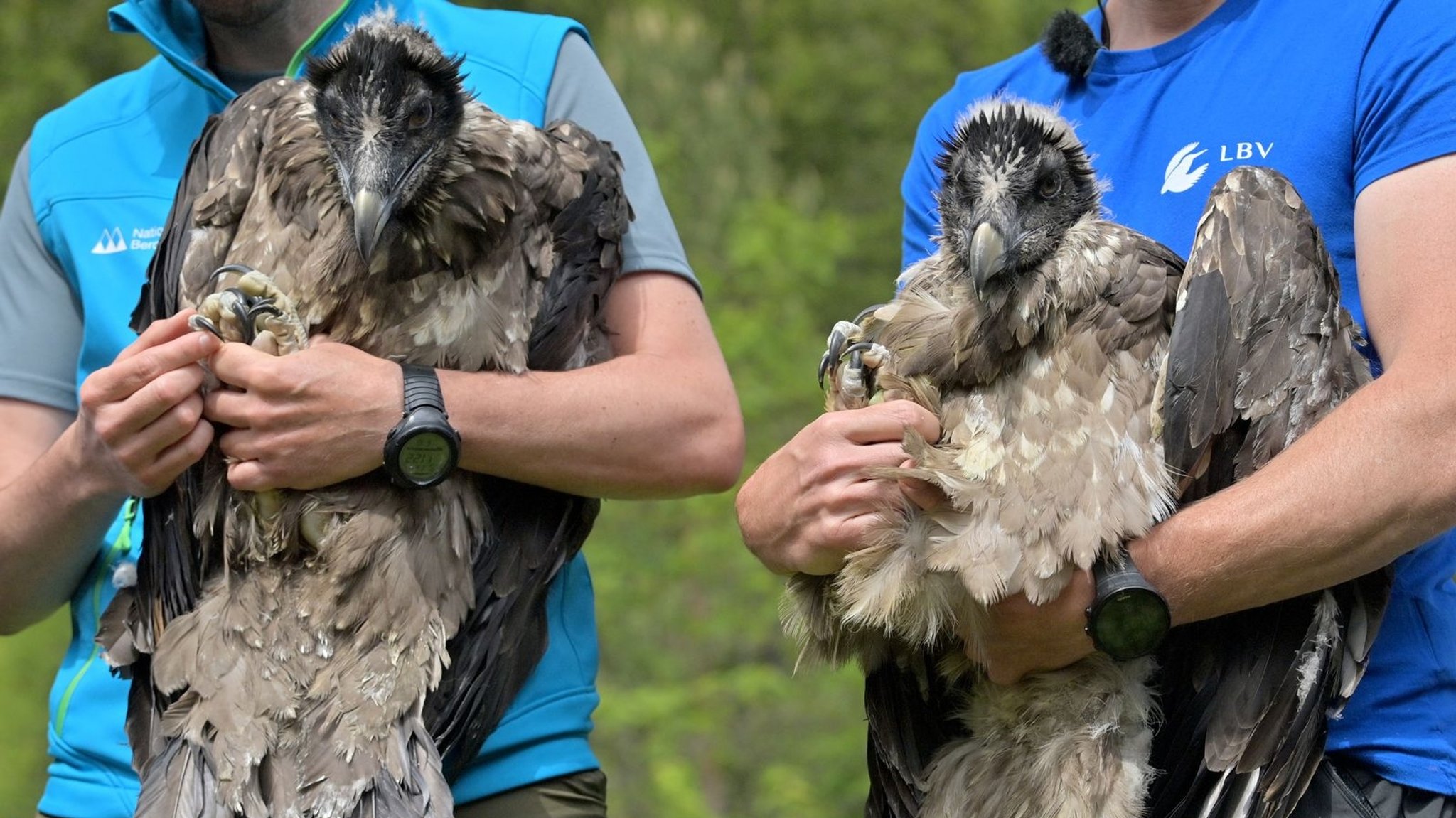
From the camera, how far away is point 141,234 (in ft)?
10.2

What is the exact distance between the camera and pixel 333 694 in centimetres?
272

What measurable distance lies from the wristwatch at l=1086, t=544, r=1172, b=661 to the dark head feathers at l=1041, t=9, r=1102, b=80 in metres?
1.17

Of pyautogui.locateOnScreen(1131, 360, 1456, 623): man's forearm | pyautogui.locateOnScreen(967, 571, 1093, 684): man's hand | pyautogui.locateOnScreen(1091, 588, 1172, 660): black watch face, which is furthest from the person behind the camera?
pyautogui.locateOnScreen(967, 571, 1093, 684): man's hand

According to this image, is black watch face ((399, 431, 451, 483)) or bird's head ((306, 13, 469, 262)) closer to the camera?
black watch face ((399, 431, 451, 483))

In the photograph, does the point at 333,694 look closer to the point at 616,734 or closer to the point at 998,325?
the point at 998,325

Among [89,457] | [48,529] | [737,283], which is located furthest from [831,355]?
[737,283]

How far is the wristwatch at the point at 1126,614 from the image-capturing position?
2371 mm

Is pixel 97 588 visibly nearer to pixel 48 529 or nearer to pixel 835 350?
pixel 48 529

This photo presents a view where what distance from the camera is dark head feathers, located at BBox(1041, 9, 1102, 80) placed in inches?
119

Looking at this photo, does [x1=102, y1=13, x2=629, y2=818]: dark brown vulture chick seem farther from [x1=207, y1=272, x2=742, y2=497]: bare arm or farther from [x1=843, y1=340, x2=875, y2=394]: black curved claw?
[x1=843, y1=340, x2=875, y2=394]: black curved claw

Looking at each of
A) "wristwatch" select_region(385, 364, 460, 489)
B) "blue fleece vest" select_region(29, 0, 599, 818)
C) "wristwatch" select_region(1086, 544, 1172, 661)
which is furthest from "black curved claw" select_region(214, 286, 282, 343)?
"wristwatch" select_region(1086, 544, 1172, 661)

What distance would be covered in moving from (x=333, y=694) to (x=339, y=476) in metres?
0.43

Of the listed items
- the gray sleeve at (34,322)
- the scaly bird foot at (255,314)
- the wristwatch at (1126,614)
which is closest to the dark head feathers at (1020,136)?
the wristwatch at (1126,614)

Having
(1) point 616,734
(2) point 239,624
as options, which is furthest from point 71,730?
(1) point 616,734
